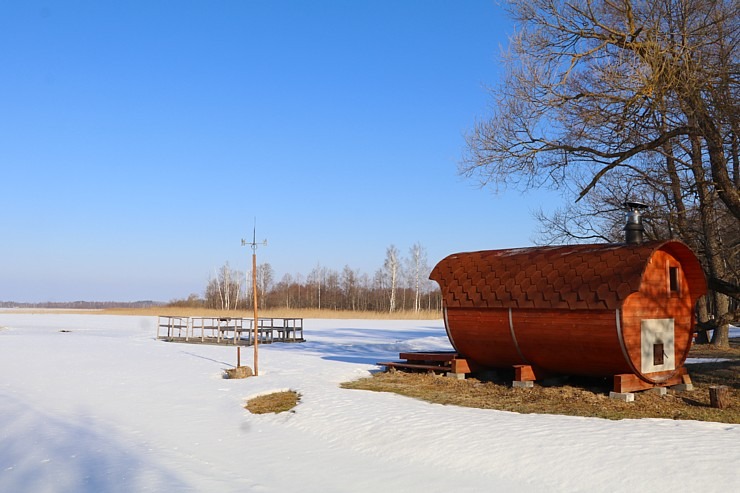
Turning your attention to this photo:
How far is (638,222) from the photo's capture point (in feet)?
52.9

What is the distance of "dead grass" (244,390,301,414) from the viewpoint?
571 inches

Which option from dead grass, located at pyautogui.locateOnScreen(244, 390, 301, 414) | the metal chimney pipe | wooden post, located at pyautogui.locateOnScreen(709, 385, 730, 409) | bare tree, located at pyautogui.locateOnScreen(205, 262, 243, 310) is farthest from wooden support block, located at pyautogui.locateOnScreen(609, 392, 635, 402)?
bare tree, located at pyautogui.locateOnScreen(205, 262, 243, 310)

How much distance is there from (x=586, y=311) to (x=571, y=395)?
1.82 meters

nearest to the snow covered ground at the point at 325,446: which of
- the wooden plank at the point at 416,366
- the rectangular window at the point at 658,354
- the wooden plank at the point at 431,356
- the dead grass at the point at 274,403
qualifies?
the dead grass at the point at 274,403

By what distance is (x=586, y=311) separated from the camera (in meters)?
14.6

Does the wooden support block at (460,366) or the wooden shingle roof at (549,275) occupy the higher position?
the wooden shingle roof at (549,275)

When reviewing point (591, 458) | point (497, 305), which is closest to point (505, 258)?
point (497, 305)

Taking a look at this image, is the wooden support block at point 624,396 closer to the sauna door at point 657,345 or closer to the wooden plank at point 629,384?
the wooden plank at point 629,384

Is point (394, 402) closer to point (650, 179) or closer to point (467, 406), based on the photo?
point (467, 406)

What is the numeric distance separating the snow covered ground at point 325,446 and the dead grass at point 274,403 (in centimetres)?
30

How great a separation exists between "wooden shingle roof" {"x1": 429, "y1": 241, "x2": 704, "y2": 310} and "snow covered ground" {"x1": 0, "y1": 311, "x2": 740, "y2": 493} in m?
3.28

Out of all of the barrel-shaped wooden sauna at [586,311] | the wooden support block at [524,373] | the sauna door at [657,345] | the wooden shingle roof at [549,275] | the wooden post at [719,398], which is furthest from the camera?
the wooden support block at [524,373]

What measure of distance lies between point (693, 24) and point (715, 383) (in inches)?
320

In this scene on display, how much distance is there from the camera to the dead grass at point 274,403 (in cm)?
1450
